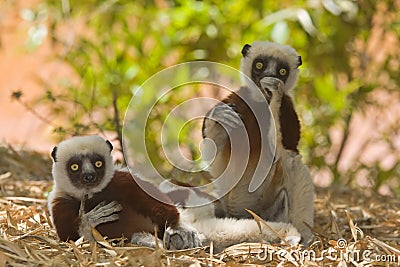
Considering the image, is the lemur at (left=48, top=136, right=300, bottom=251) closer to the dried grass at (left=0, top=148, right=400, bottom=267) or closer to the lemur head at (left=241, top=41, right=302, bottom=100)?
the dried grass at (left=0, top=148, right=400, bottom=267)

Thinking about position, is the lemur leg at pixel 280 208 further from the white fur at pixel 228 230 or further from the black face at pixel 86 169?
the black face at pixel 86 169

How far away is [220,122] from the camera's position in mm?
3439

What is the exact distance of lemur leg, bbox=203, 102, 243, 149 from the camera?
342 centimetres

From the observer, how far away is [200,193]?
362cm

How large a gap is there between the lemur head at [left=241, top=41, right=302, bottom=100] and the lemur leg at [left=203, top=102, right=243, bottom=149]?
23 cm

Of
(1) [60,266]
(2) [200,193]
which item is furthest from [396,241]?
(1) [60,266]

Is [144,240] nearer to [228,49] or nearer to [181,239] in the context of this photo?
[181,239]

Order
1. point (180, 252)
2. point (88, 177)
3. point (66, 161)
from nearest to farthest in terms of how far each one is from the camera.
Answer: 1. point (180, 252)
2. point (88, 177)
3. point (66, 161)

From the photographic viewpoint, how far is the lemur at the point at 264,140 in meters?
3.46

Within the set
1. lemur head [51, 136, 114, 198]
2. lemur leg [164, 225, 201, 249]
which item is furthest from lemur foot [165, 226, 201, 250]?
lemur head [51, 136, 114, 198]

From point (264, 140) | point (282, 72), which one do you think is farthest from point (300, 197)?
point (282, 72)

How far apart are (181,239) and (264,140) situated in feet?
2.39

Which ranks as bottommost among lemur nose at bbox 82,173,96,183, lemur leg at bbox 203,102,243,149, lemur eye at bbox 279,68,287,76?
lemur nose at bbox 82,173,96,183

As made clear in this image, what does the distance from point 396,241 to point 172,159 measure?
237cm
